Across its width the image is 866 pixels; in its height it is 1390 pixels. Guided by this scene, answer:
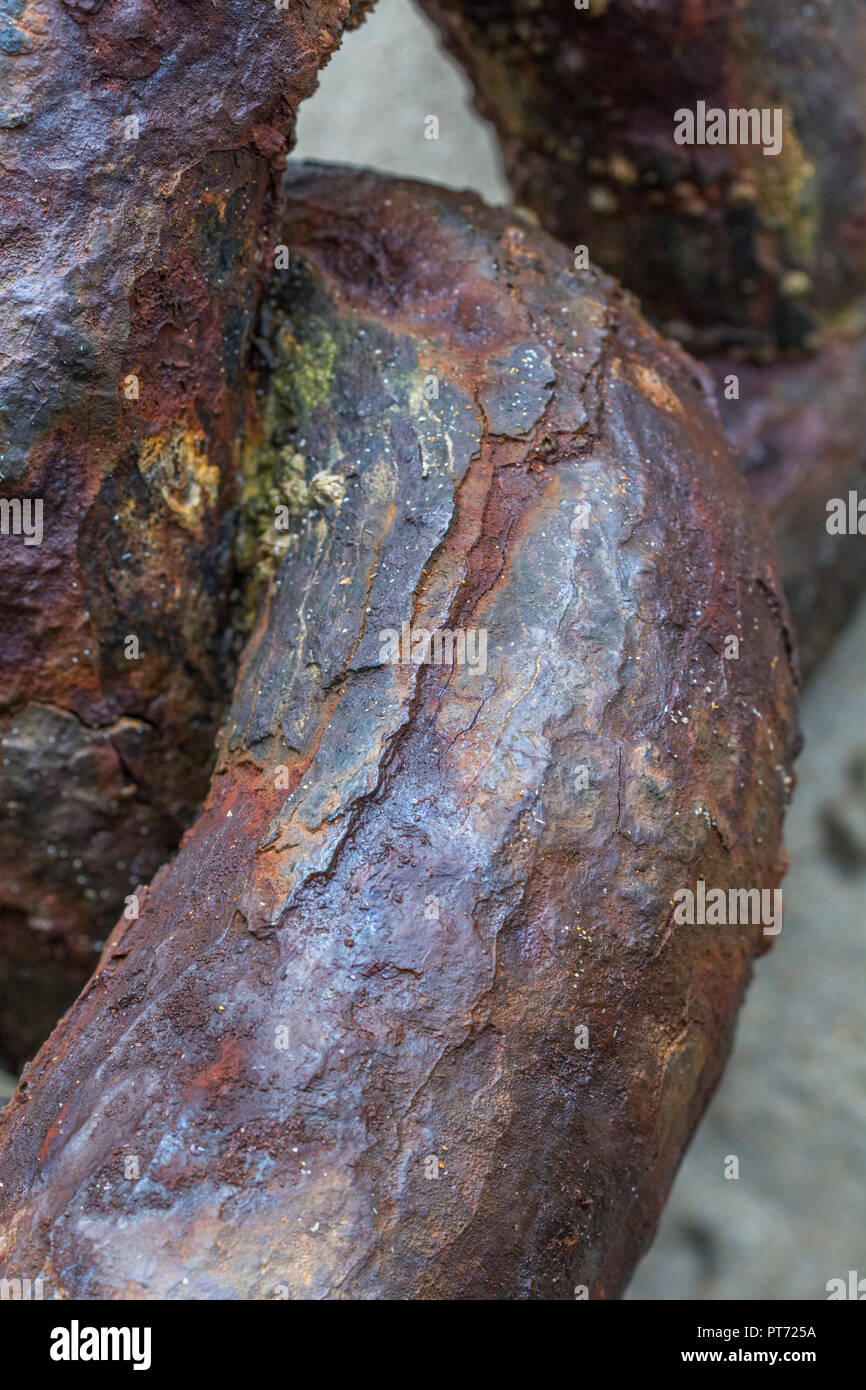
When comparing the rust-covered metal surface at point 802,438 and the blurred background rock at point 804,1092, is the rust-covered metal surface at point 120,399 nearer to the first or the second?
the rust-covered metal surface at point 802,438

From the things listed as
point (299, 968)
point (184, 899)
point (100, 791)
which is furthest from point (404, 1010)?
point (100, 791)

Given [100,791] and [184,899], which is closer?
[184,899]

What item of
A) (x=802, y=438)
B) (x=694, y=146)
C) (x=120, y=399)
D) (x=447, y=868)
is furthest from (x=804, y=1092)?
(x=120, y=399)

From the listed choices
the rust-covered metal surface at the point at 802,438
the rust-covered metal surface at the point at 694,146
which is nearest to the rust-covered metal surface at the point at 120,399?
the rust-covered metal surface at the point at 694,146
